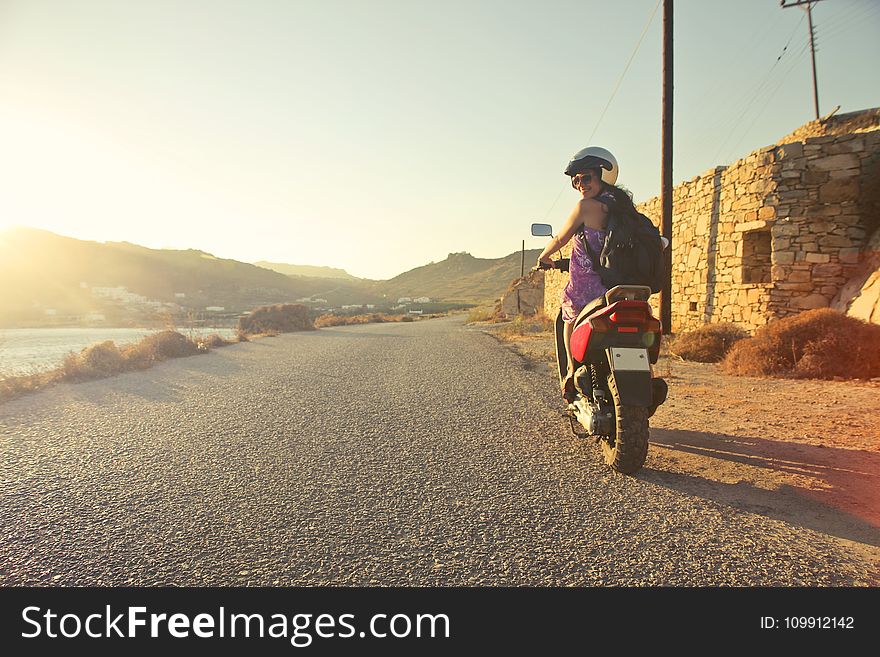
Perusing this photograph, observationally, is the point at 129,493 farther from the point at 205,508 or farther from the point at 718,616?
the point at 718,616

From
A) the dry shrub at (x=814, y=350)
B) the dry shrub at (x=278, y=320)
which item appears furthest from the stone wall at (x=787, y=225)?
the dry shrub at (x=278, y=320)

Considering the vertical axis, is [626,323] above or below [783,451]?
above

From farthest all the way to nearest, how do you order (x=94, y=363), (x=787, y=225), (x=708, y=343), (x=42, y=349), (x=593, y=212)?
(x=42, y=349), (x=787, y=225), (x=708, y=343), (x=94, y=363), (x=593, y=212)

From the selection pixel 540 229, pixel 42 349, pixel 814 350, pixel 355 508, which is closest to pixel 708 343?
pixel 814 350

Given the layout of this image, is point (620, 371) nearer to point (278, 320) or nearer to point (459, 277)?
point (278, 320)

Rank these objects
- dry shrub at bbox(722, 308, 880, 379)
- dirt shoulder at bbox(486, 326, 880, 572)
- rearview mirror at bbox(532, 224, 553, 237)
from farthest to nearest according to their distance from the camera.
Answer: rearview mirror at bbox(532, 224, 553, 237)
dry shrub at bbox(722, 308, 880, 379)
dirt shoulder at bbox(486, 326, 880, 572)

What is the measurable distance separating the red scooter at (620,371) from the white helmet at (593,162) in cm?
100

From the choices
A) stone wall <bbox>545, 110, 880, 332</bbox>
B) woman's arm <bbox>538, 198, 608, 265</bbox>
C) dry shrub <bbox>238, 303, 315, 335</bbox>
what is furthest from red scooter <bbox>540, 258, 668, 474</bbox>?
dry shrub <bbox>238, 303, 315, 335</bbox>

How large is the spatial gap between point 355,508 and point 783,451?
3.23m

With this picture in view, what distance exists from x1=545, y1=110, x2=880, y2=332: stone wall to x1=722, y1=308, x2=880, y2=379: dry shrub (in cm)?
225

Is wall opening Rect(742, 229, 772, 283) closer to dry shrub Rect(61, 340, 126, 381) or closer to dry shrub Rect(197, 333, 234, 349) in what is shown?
dry shrub Rect(61, 340, 126, 381)

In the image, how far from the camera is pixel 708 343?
28.7 feet

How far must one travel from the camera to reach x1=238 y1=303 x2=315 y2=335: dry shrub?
19.0 m

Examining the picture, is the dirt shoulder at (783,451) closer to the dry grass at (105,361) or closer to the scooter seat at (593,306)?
the scooter seat at (593,306)
